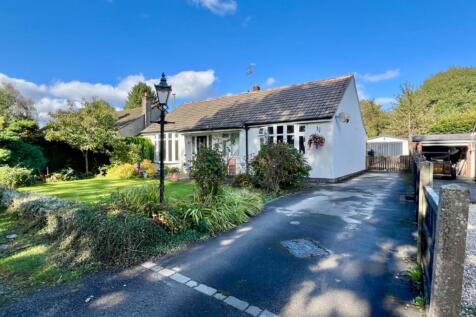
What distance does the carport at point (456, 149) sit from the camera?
15.3m

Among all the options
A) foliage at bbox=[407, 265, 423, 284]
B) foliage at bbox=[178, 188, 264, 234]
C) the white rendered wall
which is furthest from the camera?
the white rendered wall

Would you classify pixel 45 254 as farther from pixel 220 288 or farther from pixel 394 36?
pixel 394 36

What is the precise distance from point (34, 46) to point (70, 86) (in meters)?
25.2

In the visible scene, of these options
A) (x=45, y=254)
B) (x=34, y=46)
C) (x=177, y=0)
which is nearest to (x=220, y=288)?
(x=45, y=254)

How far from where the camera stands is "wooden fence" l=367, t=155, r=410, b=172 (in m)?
19.2

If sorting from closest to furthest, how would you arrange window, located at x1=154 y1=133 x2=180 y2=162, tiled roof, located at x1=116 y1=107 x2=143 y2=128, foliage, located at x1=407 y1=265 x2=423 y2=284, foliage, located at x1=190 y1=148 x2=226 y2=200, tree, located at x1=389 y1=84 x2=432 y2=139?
foliage, located at x1=407 y1=265 x2=423 y2=284
foliage, located at x1=190 y1=148 x2=226 y2=200
window, located at x1=154 y1=133 x2=180 y2=162
tiled roof, located at x1=116 y1=107 x2=143 y2=128
tree, located at x1=389 y1=84 x2=432 y2=139

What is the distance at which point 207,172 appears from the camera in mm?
6477

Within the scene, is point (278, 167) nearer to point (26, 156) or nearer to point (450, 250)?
point (450, 250)

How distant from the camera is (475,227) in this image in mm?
5930

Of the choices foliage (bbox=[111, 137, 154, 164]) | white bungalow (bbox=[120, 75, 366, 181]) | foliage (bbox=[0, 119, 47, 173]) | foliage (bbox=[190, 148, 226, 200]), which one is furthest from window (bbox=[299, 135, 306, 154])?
foliage (bbox=[0, 119, 47, 173])

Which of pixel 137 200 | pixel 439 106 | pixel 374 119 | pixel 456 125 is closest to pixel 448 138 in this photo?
pixel 456 125

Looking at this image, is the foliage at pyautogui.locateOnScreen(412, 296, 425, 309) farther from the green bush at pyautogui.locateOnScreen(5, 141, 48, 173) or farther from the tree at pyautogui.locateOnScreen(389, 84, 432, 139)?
the tree at pyautogui.locateOnScreen(389, 84, 432, 139)

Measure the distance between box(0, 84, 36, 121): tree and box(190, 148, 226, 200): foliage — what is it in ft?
101

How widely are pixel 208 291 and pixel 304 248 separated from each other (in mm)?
2114
